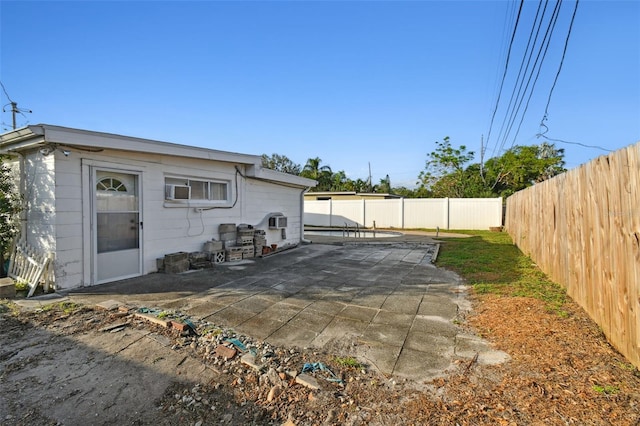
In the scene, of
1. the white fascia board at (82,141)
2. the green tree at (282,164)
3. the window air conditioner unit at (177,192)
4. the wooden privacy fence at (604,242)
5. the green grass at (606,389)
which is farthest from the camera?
the green tree at (282,164)

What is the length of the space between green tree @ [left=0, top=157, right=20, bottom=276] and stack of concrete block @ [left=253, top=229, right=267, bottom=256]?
4.83 m

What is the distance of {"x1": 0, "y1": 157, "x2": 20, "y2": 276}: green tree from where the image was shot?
5140mm

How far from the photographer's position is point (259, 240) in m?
8.55

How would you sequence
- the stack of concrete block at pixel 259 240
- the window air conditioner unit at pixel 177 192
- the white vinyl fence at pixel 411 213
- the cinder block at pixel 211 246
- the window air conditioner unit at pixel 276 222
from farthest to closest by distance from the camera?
the white vinyl fence at pixel 411 213 → the window air conditioner unit at pixel 276 222 → the stack of concrete block at pixel 259 240 → the cinder block at pixel 211 246 → the window air conditioner unit at pixel 177 192

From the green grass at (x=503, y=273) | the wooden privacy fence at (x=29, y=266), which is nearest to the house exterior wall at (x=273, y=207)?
the wooden privacy fence at (x=29, y=266)

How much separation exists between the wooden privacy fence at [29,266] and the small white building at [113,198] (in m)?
0.11

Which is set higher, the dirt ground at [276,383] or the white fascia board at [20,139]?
the white fascia board at [20,139]

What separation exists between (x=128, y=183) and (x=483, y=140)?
2525cm

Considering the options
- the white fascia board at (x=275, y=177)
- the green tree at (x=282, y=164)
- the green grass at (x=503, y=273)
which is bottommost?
the green grass at (x=503, y=273)

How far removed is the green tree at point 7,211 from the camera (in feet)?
16.9

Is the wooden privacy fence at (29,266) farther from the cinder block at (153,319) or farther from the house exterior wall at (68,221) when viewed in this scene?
the cinder block at (153,319)

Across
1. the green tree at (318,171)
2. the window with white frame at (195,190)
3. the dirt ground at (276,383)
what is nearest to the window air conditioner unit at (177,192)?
the window with white frame at (195,190)

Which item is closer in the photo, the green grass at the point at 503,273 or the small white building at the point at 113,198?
the green grass at the point at 503,273

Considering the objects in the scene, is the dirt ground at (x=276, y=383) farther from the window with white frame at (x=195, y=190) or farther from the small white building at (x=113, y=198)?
the window with white frame at (x=195, y=190)
